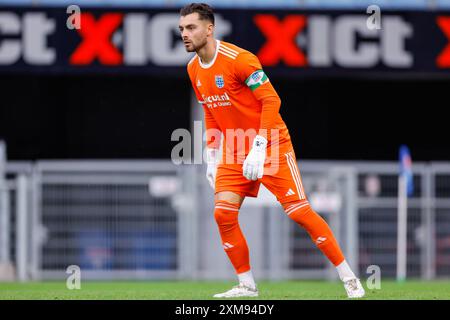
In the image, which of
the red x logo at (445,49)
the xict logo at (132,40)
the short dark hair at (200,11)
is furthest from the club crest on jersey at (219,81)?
the red x logo at (445,49)

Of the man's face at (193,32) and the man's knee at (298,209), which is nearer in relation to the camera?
the man's knee at (298,209)

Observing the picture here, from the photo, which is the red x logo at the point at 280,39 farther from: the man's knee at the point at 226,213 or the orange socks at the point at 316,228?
the orange socks at the point at 316,228

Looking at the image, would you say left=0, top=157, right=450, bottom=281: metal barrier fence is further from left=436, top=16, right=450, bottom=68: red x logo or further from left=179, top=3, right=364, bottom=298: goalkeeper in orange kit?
left=179, top=3, right=364, bottom=298: goalkeeper in orange kit

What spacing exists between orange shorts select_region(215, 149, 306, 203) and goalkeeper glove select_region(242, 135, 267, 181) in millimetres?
261

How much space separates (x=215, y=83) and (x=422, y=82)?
12.8m

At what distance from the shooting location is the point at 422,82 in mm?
22094

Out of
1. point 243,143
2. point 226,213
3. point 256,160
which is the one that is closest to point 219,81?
point 243,143

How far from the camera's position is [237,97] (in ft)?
32.7

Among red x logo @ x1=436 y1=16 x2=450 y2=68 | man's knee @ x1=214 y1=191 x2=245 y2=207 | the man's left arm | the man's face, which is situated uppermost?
red x logo @ x1=436 y1=16 x2=450 y2=68

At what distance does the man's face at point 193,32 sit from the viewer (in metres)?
9.92

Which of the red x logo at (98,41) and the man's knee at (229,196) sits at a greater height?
the red x logo at (98,41)

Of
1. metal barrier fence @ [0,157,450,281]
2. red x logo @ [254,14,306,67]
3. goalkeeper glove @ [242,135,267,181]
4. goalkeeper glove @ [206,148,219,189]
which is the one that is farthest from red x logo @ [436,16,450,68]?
goalkeeper glove @ [242,135,267,181]

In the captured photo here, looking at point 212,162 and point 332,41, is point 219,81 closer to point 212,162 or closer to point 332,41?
point 212,162

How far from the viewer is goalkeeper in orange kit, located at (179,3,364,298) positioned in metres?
9.77
